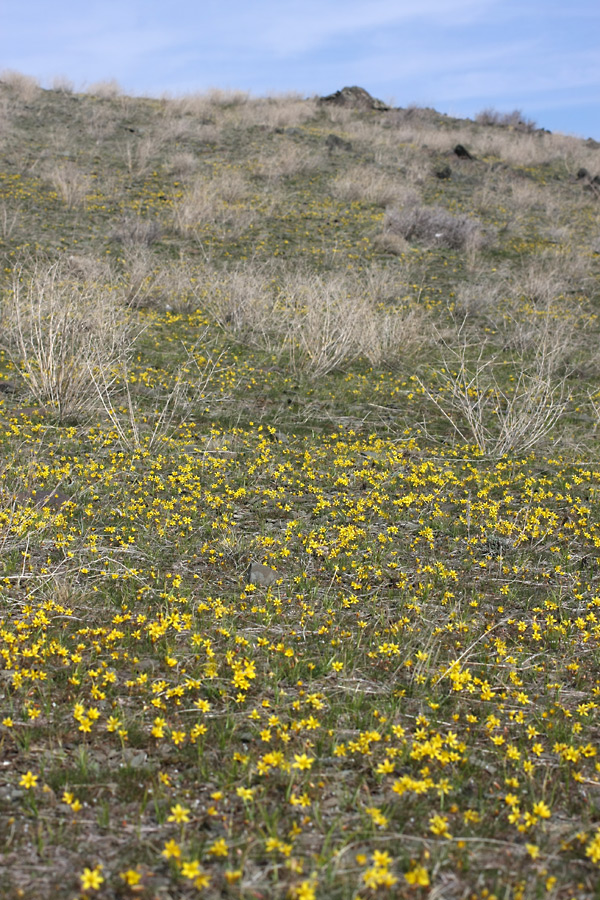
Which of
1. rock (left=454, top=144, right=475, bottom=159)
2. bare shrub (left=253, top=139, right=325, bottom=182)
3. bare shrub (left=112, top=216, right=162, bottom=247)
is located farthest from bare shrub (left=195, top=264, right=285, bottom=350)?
rock (left=454, top=144, right=475, bottom=159)

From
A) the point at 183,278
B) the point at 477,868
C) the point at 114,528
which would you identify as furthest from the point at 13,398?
the point at 477,868

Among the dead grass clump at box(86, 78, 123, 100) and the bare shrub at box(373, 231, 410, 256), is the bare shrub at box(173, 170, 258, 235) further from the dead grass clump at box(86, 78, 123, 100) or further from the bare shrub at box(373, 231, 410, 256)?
the dead grass clump at box(86, 78, 123, 100)

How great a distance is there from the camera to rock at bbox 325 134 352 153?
66.6 ft

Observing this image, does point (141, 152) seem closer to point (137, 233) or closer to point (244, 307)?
point (137, 233)

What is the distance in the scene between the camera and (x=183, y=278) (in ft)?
36.0

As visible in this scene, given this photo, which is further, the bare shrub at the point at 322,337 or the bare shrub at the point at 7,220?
the bare shrub at the point at 7,220

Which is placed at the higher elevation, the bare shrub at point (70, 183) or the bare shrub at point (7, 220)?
the bare shrub at point (70, 183)

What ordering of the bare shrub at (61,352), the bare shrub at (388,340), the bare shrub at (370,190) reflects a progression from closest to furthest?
1. the bare shrub at (61,352)
2. the bare shrub at (388,340)
3. the bare shrub at (370,190)

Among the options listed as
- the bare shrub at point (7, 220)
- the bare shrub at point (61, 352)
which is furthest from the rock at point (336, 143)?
the bare shrub at point (61, 352)

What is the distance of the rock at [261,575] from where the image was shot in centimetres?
419

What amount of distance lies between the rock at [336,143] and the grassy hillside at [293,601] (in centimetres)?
1089

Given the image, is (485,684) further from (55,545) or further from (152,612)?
(55,545)

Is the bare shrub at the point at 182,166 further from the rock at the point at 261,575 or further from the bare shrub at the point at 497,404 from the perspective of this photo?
the rock at the point at 261,575

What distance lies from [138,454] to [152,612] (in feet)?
7.81
